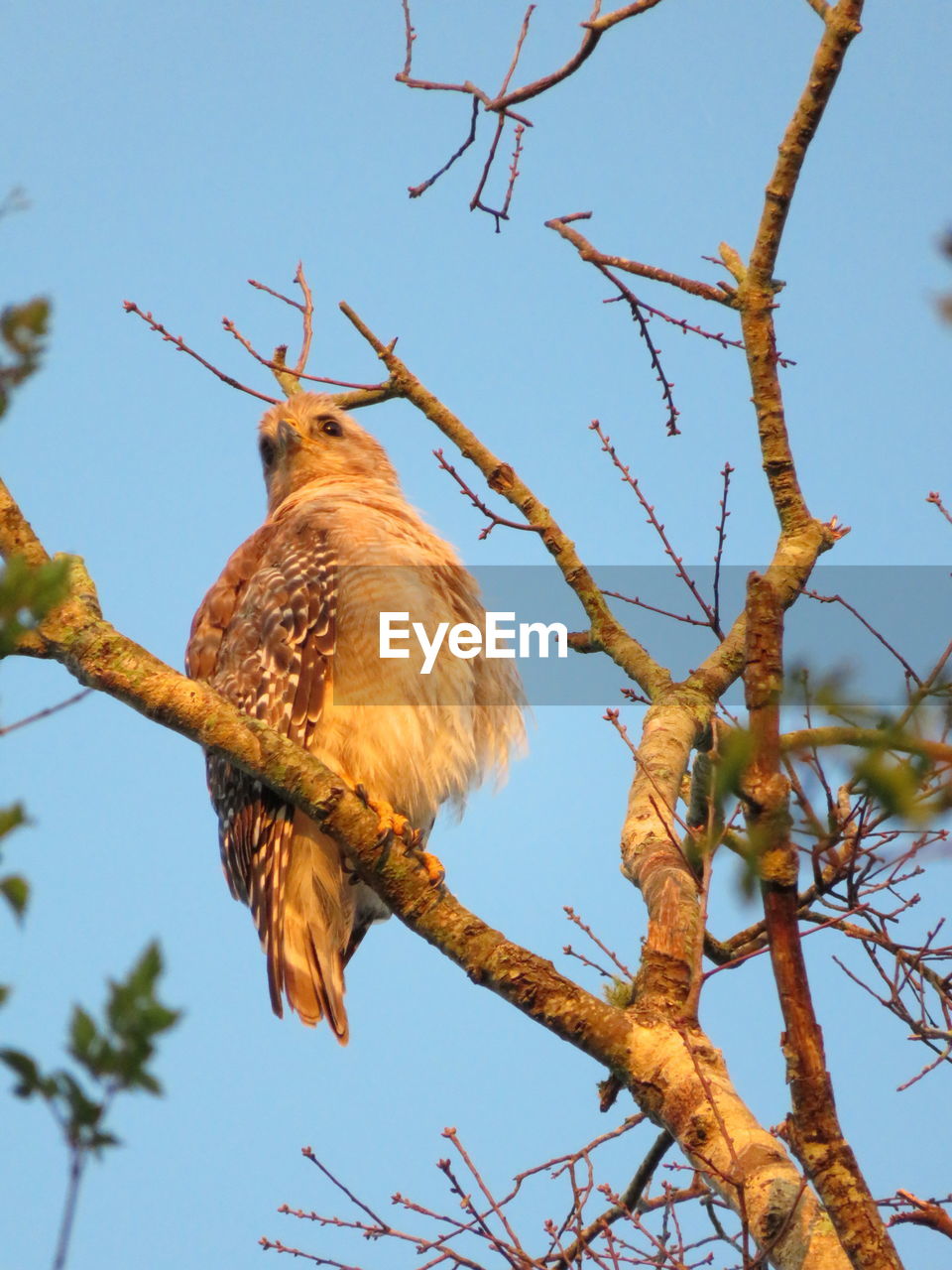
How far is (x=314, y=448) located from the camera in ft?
24.7

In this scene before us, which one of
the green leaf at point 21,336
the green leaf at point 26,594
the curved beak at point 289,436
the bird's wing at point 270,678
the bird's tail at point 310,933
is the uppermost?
the curved beak at point 289,436

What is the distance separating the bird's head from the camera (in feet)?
24.6

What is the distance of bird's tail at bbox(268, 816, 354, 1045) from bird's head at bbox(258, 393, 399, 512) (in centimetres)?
255

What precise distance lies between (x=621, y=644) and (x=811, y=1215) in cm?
230

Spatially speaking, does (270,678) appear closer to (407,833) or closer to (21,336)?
(407,833)

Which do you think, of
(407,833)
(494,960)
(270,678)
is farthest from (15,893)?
(270,678)

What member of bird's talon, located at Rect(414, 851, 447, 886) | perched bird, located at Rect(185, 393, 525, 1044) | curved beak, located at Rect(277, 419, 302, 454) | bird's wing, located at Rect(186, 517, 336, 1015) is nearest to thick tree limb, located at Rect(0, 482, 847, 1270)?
bird's talon, located at Rect(414, 851, 447, 886)

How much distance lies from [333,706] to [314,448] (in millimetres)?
2513

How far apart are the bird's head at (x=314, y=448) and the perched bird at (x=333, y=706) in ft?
4.85

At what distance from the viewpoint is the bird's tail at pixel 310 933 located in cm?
522

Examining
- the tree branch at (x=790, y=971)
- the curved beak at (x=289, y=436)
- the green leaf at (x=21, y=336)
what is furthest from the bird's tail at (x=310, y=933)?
the green leaf at (x=21, y=336)

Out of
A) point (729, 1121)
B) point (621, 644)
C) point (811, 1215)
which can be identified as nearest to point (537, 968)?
point (729, 1121)

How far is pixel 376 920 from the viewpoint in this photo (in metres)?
5.79

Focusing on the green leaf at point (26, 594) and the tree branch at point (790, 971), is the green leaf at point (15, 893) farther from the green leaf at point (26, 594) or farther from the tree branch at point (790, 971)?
the tree branch at point (790, 971)
